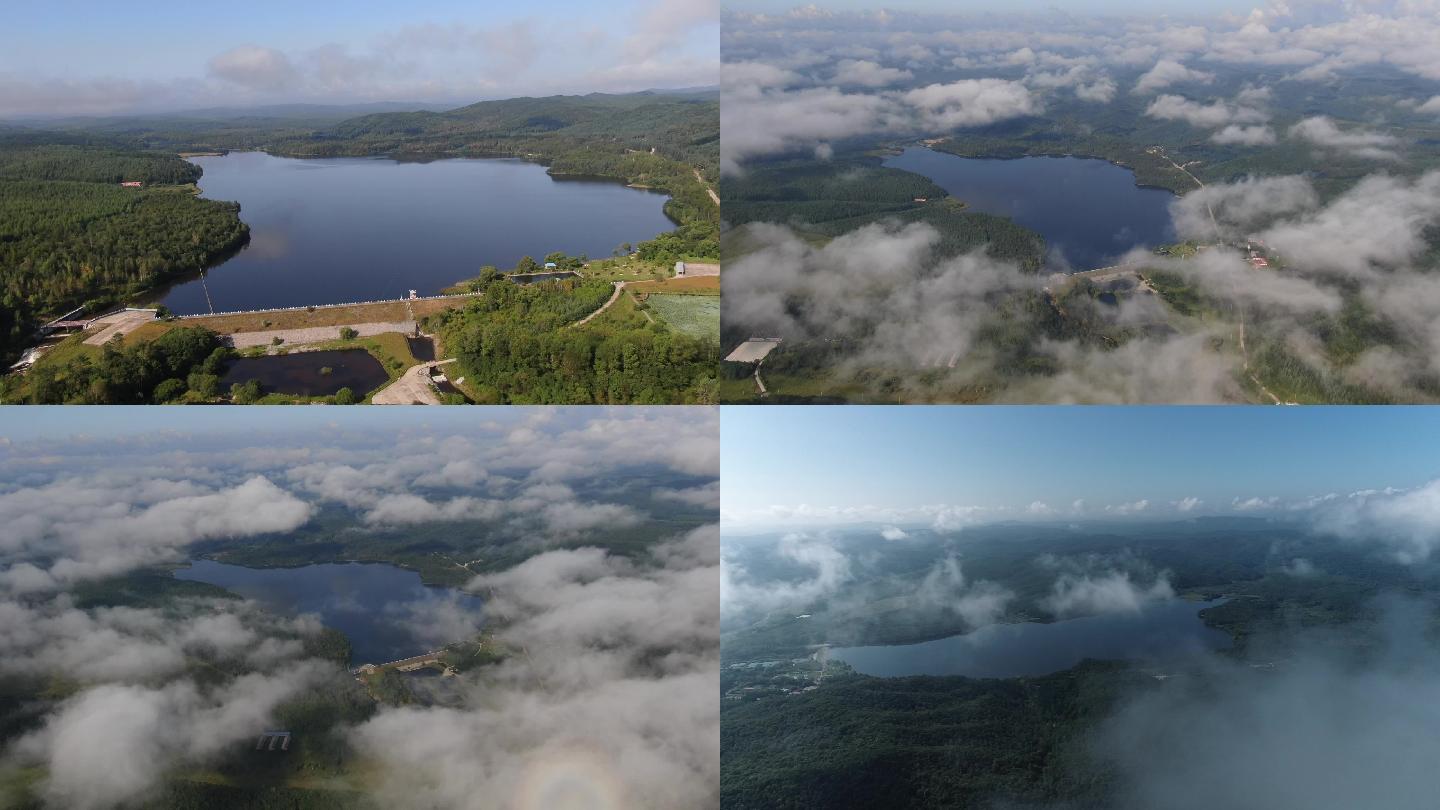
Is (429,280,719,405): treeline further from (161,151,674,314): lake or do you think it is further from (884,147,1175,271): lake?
(884,147,1175,271): lake

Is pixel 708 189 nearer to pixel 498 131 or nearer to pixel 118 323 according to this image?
pixel 118 323

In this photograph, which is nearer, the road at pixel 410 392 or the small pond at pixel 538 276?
the road at pixel 410 392

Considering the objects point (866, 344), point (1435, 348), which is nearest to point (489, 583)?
point (866, 344)

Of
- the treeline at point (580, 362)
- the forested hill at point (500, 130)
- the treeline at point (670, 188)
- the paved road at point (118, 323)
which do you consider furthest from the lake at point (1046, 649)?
the forested hill at point (500, 130)

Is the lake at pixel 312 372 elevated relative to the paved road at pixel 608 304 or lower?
lower

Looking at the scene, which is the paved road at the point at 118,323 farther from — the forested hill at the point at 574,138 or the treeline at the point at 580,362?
the forested hill at the point at 574,138

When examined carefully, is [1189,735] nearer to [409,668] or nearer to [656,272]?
[409,668]
